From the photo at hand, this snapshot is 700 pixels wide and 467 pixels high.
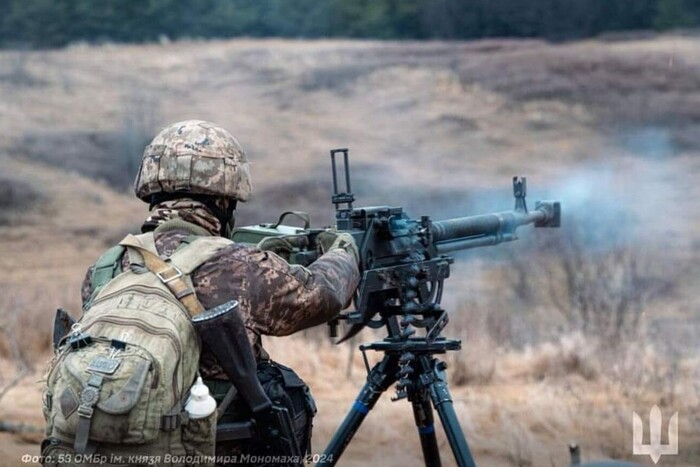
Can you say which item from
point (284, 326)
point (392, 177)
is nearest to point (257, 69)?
point (392, 177)

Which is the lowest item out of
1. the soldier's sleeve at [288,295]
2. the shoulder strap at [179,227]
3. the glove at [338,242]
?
the soldier's sleeve at [288,295]

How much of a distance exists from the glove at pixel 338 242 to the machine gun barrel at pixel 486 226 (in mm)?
756

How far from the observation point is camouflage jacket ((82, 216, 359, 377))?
3133mm

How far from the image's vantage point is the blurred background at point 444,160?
702 cm

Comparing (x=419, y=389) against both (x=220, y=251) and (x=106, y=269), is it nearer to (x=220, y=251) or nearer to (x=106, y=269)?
(x=220, y=251)

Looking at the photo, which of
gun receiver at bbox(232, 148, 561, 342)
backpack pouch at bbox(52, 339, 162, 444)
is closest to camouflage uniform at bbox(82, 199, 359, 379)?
backpack pouch at bbox(52, 339, 162, 444)

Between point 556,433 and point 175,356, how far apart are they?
3.83 m

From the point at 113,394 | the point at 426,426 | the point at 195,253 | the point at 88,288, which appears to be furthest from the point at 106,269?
the point at 426,426

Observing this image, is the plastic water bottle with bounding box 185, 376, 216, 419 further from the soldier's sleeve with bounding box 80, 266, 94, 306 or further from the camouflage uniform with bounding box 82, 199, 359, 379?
the soldier's sleeve with bounding box 80, 266, 94, 306

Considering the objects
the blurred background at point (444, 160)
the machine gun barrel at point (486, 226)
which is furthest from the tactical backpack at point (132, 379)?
the blurred background at point (444, 160)

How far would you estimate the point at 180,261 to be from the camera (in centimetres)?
312

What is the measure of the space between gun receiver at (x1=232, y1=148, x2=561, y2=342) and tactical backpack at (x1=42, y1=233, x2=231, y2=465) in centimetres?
81

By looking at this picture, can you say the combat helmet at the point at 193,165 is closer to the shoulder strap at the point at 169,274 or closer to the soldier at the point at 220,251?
the soldier at the point at 220,251

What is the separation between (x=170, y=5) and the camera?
60.8ft
